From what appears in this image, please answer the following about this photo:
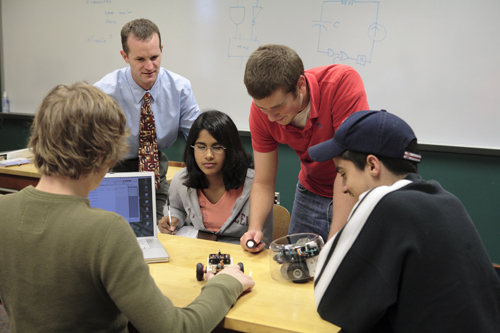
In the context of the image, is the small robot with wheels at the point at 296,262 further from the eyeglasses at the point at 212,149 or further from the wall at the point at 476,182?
the wall at the point at 476,182

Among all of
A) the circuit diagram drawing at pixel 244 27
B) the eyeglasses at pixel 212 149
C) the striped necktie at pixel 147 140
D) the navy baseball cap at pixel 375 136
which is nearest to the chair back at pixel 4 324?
the striped necktie at pixel 147 140

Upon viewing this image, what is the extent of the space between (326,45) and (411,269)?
235 centimetres

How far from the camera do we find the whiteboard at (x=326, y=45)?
2615 millimetres

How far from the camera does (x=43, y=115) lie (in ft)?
2.74

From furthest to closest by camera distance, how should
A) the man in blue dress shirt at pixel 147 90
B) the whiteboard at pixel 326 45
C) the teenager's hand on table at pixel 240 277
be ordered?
the whiteboard at pixel 326 45
the man in blue dress shirt at pixel 147 90
the teenager's hand on table at pixel 240 277

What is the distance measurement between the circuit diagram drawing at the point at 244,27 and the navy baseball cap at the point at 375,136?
214 cm

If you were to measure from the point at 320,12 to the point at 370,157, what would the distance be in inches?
83.2

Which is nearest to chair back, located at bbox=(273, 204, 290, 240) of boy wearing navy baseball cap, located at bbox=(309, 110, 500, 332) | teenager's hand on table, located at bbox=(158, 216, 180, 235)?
teenager's hand on table, located at bbox=(158, 216, 180, 235)

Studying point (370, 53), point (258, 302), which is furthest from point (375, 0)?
point (258, 302)

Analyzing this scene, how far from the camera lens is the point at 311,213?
6.54ft

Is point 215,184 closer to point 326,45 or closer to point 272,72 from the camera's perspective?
point 272,72

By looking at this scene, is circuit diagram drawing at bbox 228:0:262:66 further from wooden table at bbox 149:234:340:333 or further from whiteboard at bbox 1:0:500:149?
wooden table at bbox 149:234:340:333

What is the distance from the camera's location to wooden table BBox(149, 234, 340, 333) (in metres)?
1.05

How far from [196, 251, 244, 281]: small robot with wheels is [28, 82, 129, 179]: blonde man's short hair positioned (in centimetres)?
55
